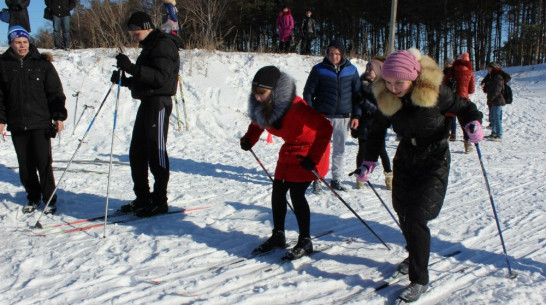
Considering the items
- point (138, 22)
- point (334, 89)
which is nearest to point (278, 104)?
point (138, 22)

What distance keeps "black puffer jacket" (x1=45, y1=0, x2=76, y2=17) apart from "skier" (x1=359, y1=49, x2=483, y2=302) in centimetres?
1047

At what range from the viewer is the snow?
2963 millimetres

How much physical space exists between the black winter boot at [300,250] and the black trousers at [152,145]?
5.87 ft

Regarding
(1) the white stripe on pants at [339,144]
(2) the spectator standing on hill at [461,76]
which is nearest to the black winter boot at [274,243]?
(1) the white stripe on pants at [339,144]

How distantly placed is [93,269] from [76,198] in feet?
7.62

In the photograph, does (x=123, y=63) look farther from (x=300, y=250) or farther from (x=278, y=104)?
(x=300, y=250)

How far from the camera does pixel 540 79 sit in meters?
17.8

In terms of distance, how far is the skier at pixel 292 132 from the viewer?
334 cm

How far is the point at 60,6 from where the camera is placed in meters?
11.0

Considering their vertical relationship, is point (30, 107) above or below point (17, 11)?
below

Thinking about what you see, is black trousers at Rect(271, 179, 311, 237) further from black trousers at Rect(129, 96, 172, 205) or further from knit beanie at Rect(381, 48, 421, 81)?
black trousers at Rect(129, 96, 172, 205)

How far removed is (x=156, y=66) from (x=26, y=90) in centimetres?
143

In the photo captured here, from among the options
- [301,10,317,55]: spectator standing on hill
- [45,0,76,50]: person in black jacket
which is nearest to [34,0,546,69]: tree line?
[301,10,317,55]: spectator standing on hill

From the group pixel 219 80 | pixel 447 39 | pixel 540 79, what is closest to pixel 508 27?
pixel 447 39
